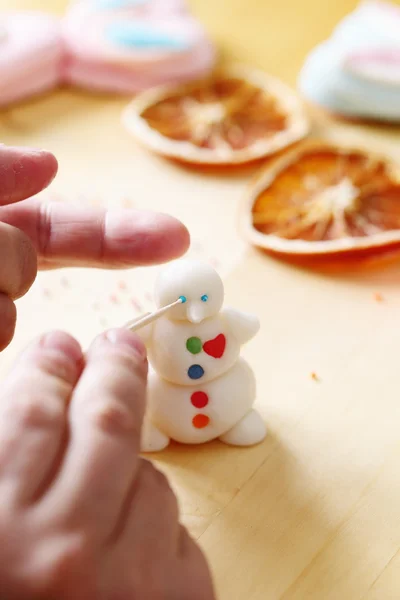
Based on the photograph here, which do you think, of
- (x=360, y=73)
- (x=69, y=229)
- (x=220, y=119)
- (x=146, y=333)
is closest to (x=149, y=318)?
(x=146, y=333)

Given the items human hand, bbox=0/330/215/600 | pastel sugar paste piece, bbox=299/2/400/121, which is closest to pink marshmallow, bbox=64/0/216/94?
pastel sugar paste piece, bbox=299/2/400/121

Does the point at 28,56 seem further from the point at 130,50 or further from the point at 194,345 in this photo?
the point at 194,345

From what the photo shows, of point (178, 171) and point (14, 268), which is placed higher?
point (14, 268)

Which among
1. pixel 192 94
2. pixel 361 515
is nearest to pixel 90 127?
pixel 192 94

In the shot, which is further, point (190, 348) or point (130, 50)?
point (130, 50)

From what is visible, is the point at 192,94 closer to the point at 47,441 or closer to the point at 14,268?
the point at 14,268

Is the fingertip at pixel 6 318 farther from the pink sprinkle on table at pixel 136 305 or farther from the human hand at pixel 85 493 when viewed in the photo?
the pink sprinkle on table at pixel 136 305
